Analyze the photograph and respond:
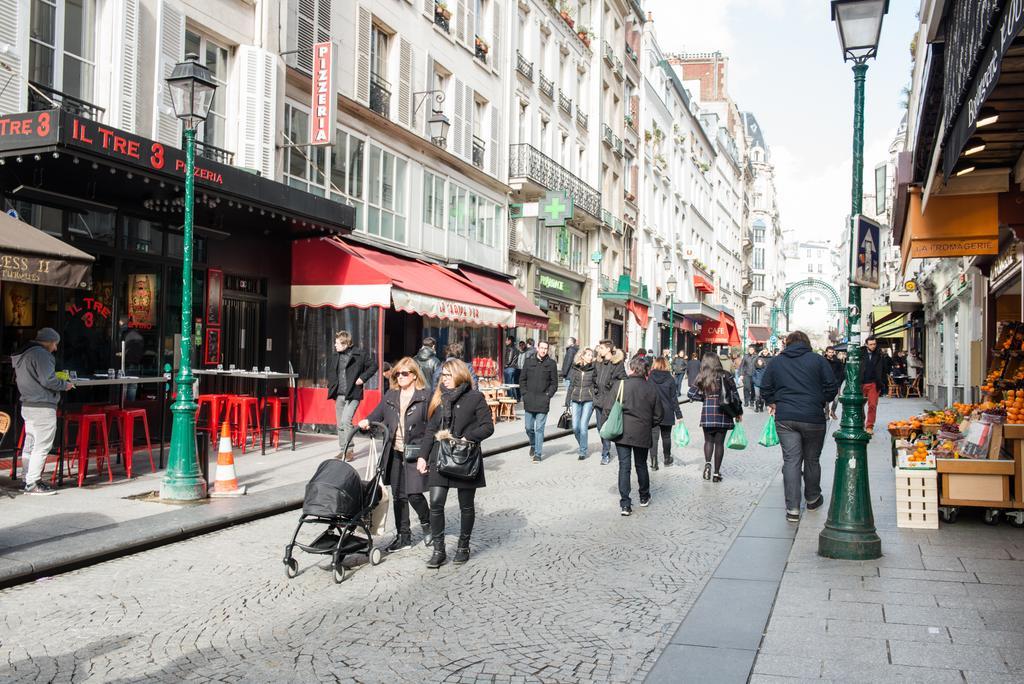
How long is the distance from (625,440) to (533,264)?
1980 cm

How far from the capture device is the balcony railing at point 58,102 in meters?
10.9

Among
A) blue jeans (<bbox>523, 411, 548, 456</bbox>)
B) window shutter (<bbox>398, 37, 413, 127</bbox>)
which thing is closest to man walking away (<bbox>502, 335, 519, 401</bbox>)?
window shutter (<bbox>398, 37, 413, 127</bbox>)

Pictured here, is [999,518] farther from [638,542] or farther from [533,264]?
[533,264]

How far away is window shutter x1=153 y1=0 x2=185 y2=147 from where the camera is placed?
1292 centimetres

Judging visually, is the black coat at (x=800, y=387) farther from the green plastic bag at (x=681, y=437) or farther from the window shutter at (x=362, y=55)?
the window shutter at (x=362, y=55)

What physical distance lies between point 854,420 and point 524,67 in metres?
22.4

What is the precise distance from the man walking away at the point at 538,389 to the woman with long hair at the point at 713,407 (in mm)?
2457

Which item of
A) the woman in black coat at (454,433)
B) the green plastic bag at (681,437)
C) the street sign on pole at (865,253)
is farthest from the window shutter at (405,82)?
the street sign on pole at (865,253)

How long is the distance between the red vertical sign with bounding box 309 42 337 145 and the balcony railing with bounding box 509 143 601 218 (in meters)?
11.1

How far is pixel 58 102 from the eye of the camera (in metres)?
11.3

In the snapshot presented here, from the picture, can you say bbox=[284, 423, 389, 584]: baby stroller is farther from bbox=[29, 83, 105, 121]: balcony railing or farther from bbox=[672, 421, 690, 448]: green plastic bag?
bbox=[29, 83, 105, 121]: balcony railing

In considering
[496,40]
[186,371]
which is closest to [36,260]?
[186,371]

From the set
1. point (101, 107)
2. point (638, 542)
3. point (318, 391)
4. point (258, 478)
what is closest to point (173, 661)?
point (638, 542)

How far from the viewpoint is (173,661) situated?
4555mm
